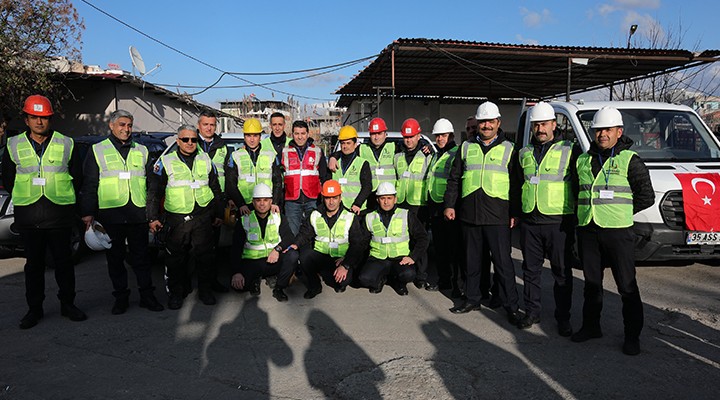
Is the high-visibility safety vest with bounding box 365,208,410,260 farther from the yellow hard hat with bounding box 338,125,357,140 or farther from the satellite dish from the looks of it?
the satellite dish

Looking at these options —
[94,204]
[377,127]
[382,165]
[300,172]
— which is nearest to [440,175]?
[382,165]

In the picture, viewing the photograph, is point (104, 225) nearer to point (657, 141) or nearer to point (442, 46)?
point (657, 141)

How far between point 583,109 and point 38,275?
21.8ft

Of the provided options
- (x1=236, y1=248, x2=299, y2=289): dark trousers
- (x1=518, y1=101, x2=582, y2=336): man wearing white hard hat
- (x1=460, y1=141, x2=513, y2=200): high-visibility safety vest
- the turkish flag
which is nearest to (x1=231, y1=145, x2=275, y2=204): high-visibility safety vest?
(x1=236, y1=248, x2=299, y2=289): dark trousers

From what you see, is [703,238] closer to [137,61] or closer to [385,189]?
[385,189]

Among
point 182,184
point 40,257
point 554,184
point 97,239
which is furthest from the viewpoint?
point 97,239

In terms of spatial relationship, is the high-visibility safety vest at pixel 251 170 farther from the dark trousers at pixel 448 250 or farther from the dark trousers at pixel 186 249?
the dark trousers at pixel 448 250

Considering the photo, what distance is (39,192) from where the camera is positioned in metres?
4.61

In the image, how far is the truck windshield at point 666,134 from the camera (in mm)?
6281

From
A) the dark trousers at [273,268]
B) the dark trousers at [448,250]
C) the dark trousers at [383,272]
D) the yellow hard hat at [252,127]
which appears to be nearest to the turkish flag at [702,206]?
the dark trousers at [448,250]

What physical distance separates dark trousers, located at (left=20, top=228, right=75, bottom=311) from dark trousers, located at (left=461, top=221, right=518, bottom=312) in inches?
153

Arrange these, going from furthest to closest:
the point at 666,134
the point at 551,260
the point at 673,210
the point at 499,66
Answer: the point at 499,66 → the point at 666,134 → the point at 673,210 → the point at 551,260

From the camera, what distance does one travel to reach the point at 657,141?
6402 millimetres

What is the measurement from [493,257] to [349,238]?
1.72 m
